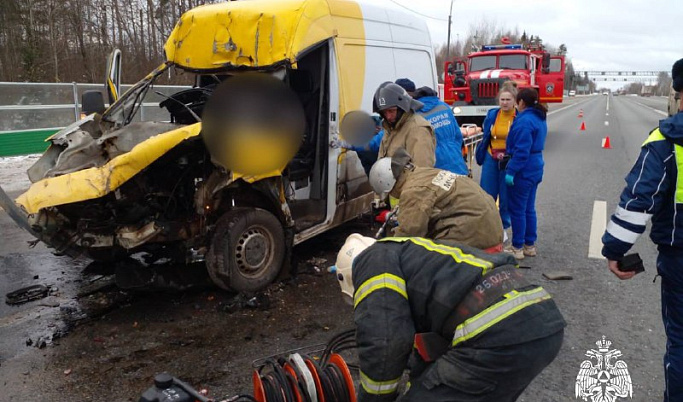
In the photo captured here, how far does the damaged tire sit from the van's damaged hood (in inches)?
32.3

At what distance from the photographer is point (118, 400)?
3000 mm

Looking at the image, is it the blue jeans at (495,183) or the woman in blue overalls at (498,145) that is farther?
the blue jeans at (495,183)

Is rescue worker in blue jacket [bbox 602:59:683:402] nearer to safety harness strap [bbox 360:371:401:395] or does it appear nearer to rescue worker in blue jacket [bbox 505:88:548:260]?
safety harness strap [bbox 360:371:401:395]

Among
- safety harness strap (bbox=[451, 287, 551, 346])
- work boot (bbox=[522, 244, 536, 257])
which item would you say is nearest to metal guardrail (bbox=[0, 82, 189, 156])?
work boot (bbox=[522, 244, 536, 257])

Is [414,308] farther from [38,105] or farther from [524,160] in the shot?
[38,105]

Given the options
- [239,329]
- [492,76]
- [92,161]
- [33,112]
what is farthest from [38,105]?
[492,76]

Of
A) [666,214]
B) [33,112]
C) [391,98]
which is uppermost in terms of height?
[391,98]

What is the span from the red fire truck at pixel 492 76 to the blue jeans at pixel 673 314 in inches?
506

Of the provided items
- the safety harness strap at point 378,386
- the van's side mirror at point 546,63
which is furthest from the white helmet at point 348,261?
the van's side mirror at point 546,63

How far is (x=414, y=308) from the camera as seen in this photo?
1887 millimetres

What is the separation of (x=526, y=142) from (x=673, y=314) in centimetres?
286

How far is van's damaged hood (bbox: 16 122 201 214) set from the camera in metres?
3.48

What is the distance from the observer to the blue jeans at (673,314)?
2477 mm

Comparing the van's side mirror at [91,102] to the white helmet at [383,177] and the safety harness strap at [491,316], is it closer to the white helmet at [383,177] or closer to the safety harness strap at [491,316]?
the white helmet at [383,177]
